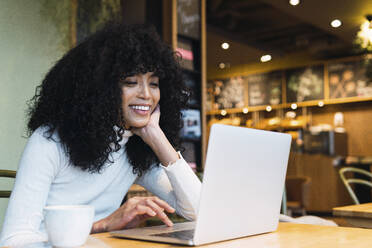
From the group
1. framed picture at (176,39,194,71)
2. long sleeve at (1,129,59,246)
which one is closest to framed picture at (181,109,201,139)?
framed picture at (176,39,194,71)

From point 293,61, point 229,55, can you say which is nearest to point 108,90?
point 229,55

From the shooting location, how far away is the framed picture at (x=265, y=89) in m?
8.76

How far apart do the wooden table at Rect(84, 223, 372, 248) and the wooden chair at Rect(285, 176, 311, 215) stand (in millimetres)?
5162

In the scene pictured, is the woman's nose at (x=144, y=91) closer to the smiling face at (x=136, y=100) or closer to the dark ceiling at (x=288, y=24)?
the smiling face at (x=136, y=100)

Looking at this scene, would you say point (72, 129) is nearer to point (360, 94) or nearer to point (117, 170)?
point (117, 170)

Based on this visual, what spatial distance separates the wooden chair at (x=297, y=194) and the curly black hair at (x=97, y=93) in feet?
16.3

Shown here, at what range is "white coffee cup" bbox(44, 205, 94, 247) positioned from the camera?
2.63 feet

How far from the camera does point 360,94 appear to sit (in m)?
7.77

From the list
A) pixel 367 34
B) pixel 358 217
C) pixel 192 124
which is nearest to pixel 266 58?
pixel 367 34

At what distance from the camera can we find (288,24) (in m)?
7.32

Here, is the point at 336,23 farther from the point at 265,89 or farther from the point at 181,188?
the point at 181,188

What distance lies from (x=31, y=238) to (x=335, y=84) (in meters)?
7.70

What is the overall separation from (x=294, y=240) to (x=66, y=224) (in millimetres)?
493

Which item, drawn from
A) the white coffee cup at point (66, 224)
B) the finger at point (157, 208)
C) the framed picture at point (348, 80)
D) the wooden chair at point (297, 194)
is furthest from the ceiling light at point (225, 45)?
the white coffee cup at point (66, 224)
